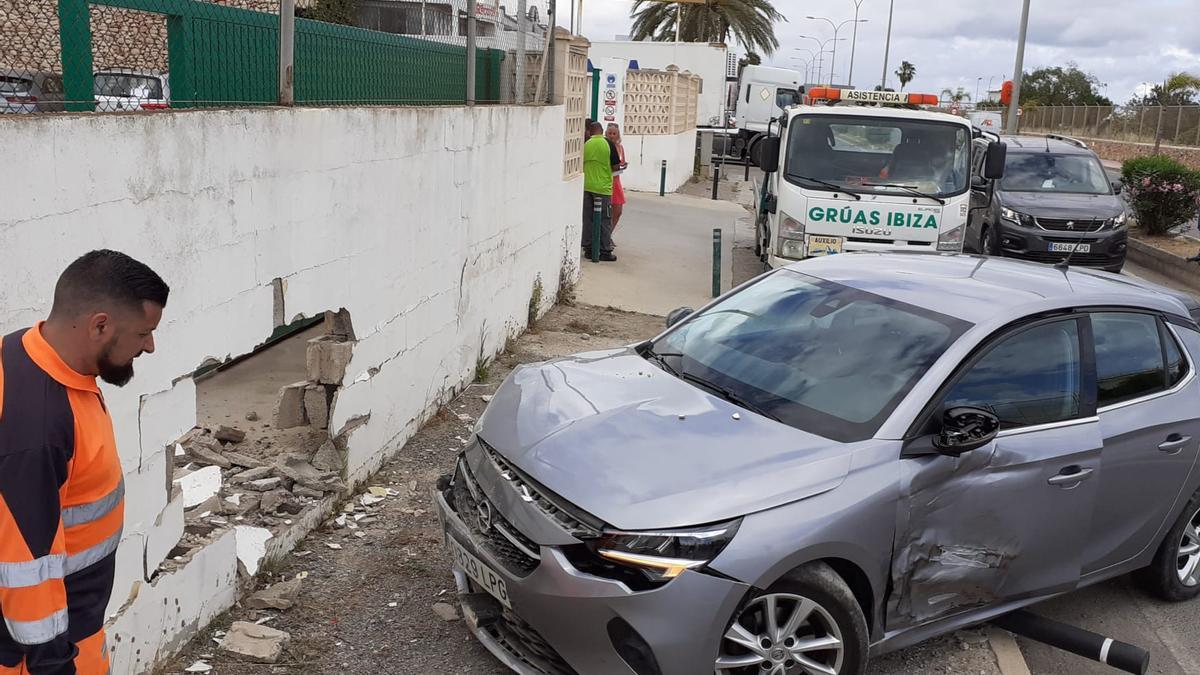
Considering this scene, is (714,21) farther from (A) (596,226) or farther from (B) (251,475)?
(B) (251,475)

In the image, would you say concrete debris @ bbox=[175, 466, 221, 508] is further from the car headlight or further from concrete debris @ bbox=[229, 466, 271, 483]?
the car headlight

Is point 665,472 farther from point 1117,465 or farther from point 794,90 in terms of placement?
point 794,90

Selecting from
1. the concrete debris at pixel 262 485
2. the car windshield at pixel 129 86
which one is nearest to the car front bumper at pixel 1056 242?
the concrete debris at pixel 262 485

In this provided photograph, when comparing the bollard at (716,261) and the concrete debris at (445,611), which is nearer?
the concrete debris at (445,611)

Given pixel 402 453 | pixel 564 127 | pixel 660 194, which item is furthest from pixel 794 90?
pixel 402 453

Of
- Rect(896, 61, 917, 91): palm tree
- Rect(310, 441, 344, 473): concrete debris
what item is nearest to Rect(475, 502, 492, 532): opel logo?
Rect(310, 441, 344, 473): concrete debris

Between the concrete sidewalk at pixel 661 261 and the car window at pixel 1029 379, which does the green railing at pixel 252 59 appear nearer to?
the car window at pixel 1029 379

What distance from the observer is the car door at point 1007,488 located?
4082mm

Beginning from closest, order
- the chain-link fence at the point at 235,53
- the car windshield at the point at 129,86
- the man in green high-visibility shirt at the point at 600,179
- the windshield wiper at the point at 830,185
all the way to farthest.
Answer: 1. the chain-link fence at the point at 235,53
2. the car windshield at the point at 129,86
3. the windshield wiper at the point at 830,185
4. the man in green high-visibility shirt at the point at 600,179

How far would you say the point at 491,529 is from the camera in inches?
159

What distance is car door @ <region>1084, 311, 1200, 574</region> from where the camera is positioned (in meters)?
4.73

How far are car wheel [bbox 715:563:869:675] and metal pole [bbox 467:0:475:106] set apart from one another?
538cm

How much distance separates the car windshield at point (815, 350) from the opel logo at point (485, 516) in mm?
1170

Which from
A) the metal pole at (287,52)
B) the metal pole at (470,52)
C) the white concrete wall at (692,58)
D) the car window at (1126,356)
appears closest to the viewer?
the car window at (1126,356)
